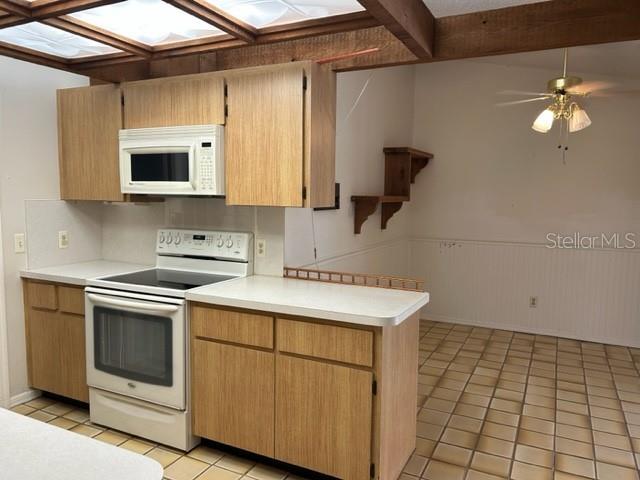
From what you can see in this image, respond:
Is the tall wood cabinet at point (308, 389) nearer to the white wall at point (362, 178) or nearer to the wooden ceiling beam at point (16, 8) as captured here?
the white wall at point (362, 178)

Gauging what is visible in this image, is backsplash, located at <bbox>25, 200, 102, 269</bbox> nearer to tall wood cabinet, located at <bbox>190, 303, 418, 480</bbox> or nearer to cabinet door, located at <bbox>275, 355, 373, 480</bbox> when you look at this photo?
tall wood cabinet, located at <bbox>190, 303, 418, 480</bbox>

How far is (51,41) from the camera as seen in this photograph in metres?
2.34

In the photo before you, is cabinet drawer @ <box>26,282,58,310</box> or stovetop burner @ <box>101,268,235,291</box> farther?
cabinet drawer @ <box>26,282,58,310</box>

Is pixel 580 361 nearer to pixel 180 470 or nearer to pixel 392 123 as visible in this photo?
pixel 392 123

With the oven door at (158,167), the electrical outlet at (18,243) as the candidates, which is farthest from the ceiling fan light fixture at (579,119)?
the electrical outlet at (18,243)

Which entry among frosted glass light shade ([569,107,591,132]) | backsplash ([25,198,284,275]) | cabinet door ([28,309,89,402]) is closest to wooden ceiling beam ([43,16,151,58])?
backsplash ([25,198,284,275])

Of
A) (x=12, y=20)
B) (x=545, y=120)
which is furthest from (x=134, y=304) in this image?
(x=545, y=120)

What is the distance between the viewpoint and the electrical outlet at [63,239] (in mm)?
3156

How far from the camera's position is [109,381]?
8.70 ft

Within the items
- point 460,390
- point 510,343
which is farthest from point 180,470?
point 510,343

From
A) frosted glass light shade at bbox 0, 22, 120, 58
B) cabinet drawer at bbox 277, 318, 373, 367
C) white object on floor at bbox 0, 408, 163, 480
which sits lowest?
cabinet drawer at bbox 277, 318, 373, 367

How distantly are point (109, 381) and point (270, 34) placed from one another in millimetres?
2010

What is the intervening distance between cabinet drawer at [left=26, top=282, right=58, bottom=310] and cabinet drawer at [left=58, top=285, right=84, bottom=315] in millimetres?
55

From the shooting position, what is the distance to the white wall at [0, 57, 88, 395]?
→ 2.83 metres
